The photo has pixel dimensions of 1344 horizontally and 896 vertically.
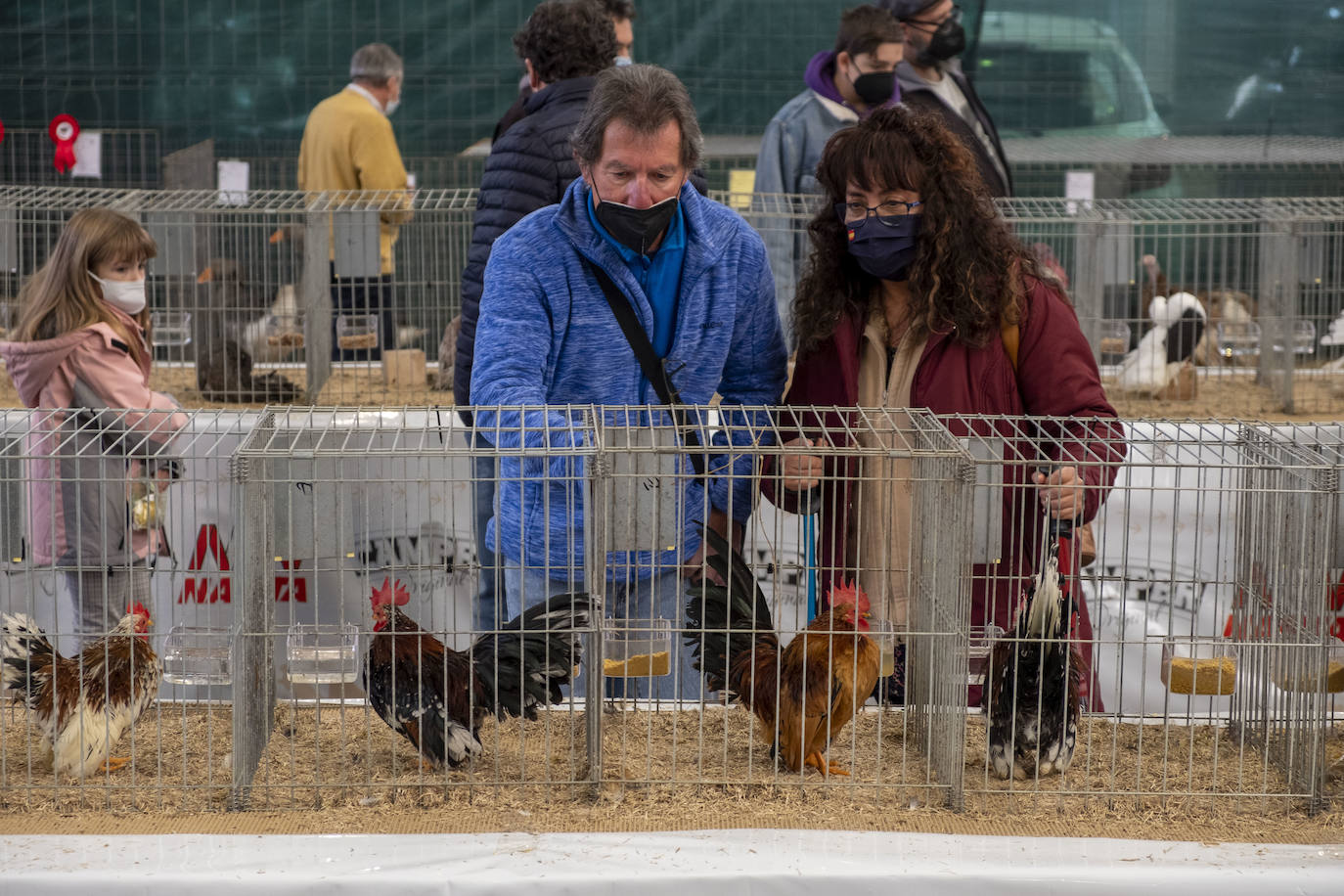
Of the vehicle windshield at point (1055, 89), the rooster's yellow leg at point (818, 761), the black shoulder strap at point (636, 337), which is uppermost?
the vehicle windshield at point (1055, 89)

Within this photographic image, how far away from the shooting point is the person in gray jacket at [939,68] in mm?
4812

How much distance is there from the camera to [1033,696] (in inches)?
75.2

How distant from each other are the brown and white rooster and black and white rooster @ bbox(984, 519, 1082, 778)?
1.22 m

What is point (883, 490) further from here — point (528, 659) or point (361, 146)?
point (361, 146)

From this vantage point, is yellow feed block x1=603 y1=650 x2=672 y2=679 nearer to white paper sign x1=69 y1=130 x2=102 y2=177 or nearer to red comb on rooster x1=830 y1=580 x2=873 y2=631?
red comb on rooster x1=830 y1=580 x2=873 y2=631

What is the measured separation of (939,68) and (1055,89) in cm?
296

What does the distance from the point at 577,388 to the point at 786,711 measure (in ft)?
2.49

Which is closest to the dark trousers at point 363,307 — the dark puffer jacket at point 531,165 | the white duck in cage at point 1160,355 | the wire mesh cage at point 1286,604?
the dark puffer jacket at point 531,165

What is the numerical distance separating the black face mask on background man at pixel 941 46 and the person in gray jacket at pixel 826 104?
668mm

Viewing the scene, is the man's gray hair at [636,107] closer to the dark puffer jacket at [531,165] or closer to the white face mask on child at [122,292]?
the dark puffer jacket at [531,165]

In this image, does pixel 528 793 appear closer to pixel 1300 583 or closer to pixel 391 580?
pixel 391 580

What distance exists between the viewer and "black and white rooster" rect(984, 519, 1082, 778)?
1887mm

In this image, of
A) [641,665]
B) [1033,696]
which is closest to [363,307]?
[641,665]

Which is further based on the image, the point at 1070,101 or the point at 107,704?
the point at 1070,101
